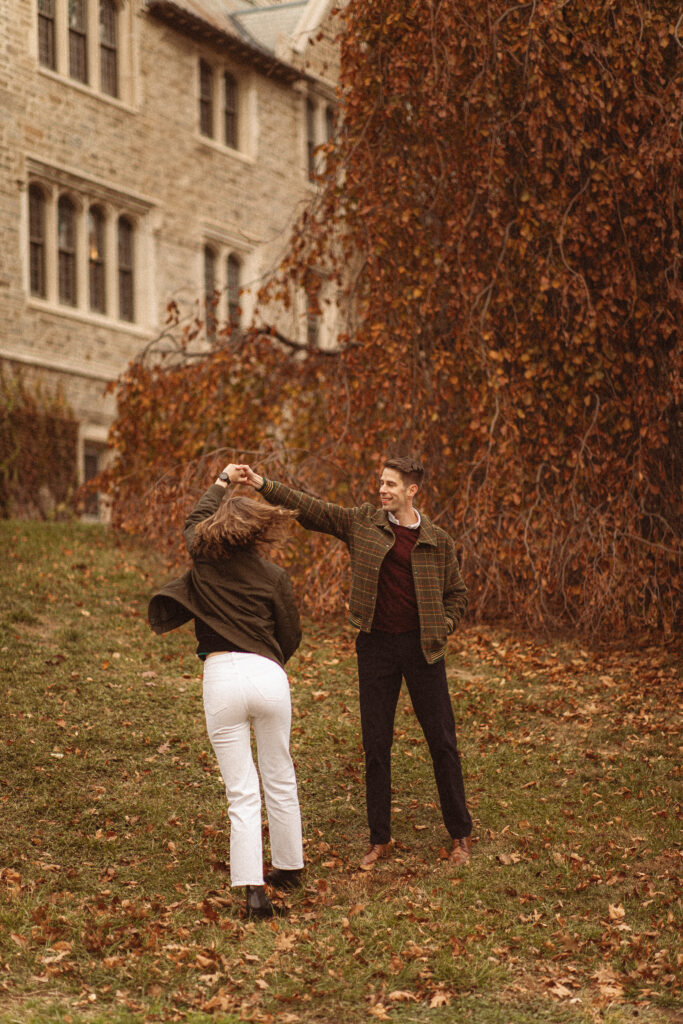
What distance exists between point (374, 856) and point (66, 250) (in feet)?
46.6

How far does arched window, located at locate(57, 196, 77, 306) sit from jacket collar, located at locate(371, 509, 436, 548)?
13.4 m

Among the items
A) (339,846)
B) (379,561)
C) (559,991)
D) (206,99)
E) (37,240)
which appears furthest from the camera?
(206,99)

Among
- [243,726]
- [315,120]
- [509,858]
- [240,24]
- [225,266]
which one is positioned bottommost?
[509,858]

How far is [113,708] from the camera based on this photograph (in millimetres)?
8688

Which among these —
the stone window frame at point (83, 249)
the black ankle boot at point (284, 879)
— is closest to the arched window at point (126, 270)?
the stone window frame at point (83, 249)

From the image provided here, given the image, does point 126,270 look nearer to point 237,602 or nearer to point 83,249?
point 83,249

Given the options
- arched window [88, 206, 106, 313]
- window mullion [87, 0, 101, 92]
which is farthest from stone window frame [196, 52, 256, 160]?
arched window [88, 206, 106, 313]

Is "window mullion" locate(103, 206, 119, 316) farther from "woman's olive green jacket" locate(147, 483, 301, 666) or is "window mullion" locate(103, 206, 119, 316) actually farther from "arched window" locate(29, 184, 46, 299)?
"woman's olive green jacket" locate(147, 483, 301, 666)

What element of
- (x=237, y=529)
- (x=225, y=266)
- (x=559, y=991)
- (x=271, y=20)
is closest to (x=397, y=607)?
(x=237, y=529)

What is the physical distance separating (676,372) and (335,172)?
397cm

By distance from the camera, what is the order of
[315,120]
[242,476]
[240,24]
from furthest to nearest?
[315,120]
[240,24]
[242,476]

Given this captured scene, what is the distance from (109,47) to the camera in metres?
19.7

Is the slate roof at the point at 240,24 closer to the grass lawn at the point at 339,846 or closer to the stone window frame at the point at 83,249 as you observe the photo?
the stone window frame at the point at 83,249

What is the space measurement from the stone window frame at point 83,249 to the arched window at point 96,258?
2cm
